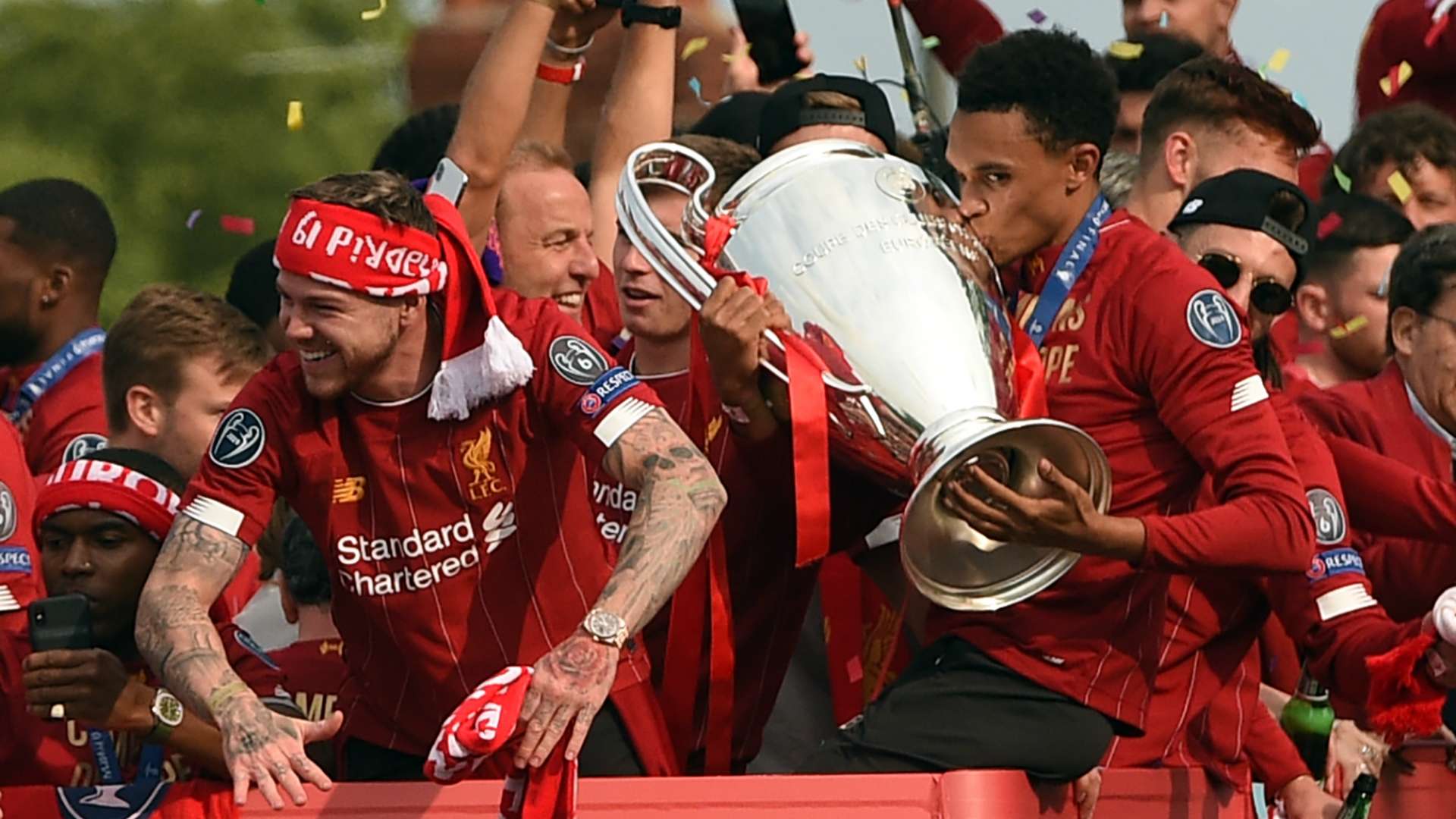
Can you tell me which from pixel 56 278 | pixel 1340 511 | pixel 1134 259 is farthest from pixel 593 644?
pixel 56 278

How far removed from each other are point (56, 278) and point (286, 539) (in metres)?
1.83

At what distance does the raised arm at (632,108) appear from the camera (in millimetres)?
8141

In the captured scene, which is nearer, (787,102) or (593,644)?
(593,644)

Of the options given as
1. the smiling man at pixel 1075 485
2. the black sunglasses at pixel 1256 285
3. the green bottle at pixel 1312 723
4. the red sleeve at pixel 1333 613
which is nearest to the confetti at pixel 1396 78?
the black sunglasses at pixel 1256 285

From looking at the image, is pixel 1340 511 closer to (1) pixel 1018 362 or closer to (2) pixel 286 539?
(1) pixel 1018 362

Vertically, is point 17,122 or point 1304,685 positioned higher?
point 1304,685

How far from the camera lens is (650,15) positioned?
26.3ft

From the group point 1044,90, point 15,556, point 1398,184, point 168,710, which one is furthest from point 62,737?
point 1398,184

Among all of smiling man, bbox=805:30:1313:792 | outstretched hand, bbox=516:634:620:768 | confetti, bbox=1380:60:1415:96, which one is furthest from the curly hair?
confetti, bbox=1380:60:1415:96

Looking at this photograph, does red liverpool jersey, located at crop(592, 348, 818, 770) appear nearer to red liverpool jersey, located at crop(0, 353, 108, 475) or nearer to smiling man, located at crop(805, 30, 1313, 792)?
smiling man, located at crop(805, 30, 1313, 792)

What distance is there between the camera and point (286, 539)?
295 inches

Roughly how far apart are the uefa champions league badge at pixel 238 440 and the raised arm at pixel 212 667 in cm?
14

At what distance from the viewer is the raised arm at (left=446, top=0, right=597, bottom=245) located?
7.39m

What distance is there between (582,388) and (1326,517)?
5.59 ft
